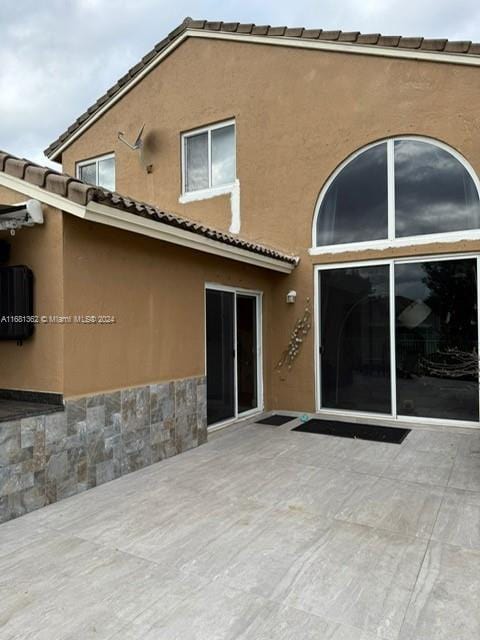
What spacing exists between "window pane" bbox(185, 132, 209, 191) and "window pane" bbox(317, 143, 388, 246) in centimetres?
326

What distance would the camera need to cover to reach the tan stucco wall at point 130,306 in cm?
542

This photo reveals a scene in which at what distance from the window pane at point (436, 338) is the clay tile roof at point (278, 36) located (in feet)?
12.7

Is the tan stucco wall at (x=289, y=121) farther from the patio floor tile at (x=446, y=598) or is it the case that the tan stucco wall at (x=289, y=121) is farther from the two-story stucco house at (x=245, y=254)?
the patio floor tile at (x=446, y=598)

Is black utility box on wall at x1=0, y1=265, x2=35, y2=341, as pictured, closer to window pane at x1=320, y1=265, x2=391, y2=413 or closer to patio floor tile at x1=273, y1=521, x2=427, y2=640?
patio floor tile at x1=273, y1=521, x2=427, y2=640

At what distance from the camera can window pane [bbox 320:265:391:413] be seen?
8.63 m

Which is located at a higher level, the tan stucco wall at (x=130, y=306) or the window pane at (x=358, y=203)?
the window pane at (x=358, y=203)

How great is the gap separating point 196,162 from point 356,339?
19.5 ft

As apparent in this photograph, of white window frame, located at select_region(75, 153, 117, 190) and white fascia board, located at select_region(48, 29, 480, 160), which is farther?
white window frame, located at select_region(75, 153, 117, 190)

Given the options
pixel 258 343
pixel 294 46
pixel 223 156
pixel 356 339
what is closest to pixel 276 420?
pixel 258 343

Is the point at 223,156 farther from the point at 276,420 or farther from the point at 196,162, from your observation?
the point at 276,420

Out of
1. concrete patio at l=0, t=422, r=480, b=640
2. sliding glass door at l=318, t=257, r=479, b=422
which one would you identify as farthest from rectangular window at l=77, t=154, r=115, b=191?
concrete patio at l=0, t=422, r=480, b=640

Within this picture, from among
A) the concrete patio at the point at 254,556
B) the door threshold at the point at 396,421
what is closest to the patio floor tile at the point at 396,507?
the concrete patio at the point at 254,556

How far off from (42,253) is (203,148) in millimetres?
6654

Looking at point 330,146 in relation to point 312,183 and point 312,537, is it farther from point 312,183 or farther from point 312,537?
point 312,537
